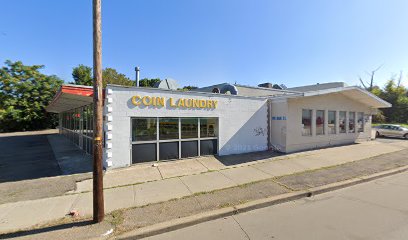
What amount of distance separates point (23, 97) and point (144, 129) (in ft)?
87.6

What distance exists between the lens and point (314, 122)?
40.0 feet

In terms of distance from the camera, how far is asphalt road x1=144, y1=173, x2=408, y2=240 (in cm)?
375

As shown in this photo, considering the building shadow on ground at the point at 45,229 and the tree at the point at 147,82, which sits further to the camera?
the tree at the point at 147,82

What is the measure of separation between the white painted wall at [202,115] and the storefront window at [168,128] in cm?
26

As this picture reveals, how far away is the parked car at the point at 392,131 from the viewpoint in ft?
58.7

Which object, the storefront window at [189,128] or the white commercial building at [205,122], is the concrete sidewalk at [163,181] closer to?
the white commercial building at [205,122]

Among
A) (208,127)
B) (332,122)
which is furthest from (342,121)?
(208,127)

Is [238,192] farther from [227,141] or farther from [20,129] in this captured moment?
[20,129]

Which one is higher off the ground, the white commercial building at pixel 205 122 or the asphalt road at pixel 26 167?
the white commercial building at pixel 205 122

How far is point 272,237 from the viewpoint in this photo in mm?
3680

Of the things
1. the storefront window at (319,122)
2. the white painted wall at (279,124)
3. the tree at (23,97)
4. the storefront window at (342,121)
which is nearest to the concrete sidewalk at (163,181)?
the white painted wall at (279,124)

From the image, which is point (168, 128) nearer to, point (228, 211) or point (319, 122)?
point (228, 211)

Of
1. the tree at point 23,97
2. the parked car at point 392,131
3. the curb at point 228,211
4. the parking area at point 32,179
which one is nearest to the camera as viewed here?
the curb at point 228,211

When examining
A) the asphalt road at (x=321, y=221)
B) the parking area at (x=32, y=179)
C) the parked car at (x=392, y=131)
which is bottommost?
the asphalt road at (x=321, y=221)
